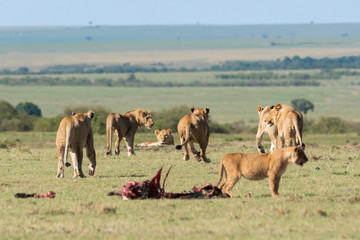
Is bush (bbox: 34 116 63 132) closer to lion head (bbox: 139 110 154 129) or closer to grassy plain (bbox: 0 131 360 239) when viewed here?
lion head (bbox: 139 110 154 129)

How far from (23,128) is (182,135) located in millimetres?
24314

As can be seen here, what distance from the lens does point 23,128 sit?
3941 centimetres

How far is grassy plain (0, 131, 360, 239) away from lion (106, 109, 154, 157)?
9.15ft

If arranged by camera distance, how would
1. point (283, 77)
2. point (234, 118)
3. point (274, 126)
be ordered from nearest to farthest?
1. point (274, 126)
2. point (234, 118)
3. point (283, 77)

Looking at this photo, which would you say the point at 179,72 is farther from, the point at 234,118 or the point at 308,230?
the point at 308,230

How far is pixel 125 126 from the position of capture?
1905 cm

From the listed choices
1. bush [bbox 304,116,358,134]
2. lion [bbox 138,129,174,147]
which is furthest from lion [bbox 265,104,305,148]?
bush [bbox 304,116,358,134]

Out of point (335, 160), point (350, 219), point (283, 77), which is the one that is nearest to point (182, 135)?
point (335, 160)

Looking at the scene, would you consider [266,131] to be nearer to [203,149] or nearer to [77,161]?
[203,149]

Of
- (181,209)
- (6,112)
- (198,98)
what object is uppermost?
(181,209)

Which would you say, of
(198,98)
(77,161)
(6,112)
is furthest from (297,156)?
(198,98)

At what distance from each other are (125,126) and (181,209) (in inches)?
357

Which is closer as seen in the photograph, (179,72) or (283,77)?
(283,77)

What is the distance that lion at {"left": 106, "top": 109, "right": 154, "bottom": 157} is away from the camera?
18578 mm
